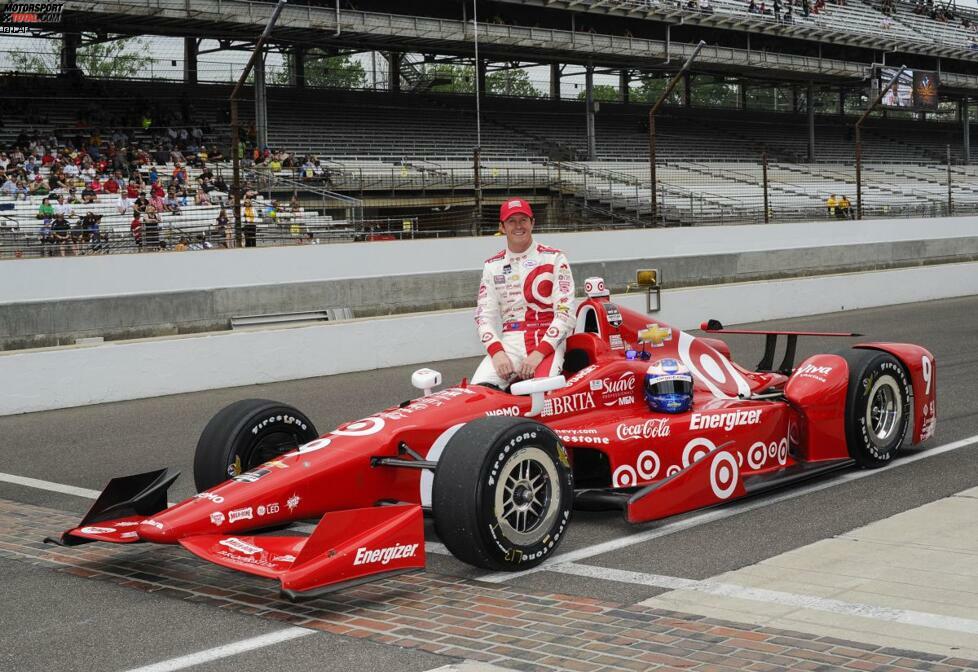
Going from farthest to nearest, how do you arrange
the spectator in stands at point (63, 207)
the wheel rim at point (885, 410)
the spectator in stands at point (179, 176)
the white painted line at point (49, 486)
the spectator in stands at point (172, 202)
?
the spectator in stands at point (179, 176)
the spectator in stands at point (172, 202)
the spectator in stands at point (63, 207)
the white painted line at point (49, 486)
the wheel rim at point (885, 410)

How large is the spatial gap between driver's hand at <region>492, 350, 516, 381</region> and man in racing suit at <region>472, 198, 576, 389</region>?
0.47ft

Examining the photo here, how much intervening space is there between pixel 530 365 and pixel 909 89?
5280cm

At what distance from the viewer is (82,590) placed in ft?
19.2

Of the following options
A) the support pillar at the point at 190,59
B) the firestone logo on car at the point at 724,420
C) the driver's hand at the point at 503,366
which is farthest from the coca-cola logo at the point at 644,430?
the support pillar at the point at 190,59

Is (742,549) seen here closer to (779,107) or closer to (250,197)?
(250,197)

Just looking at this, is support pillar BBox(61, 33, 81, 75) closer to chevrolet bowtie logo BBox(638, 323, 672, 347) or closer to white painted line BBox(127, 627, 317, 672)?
chevrolet bowtie logo BBox(638, 323, 672, 347)

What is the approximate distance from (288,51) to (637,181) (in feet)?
44.0

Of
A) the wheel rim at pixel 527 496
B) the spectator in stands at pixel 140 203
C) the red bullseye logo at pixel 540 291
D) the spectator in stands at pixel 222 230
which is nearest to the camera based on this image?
the wheel rim at pixel 527 496

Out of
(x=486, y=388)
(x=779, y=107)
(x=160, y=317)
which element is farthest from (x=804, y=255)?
(x=779, y=107)

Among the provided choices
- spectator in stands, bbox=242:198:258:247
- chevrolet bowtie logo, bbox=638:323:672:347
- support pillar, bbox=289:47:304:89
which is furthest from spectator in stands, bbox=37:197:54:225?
support pillar, bbox=289:47:304:89

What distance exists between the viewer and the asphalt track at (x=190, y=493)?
4891 mm

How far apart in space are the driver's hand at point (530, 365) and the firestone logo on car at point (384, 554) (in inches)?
71.1

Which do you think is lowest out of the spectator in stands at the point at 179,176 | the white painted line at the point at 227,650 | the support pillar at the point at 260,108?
the white painted line at the point at 227,650

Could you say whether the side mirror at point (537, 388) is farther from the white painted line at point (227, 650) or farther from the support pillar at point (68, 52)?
the support pillar at point (68, 52)
